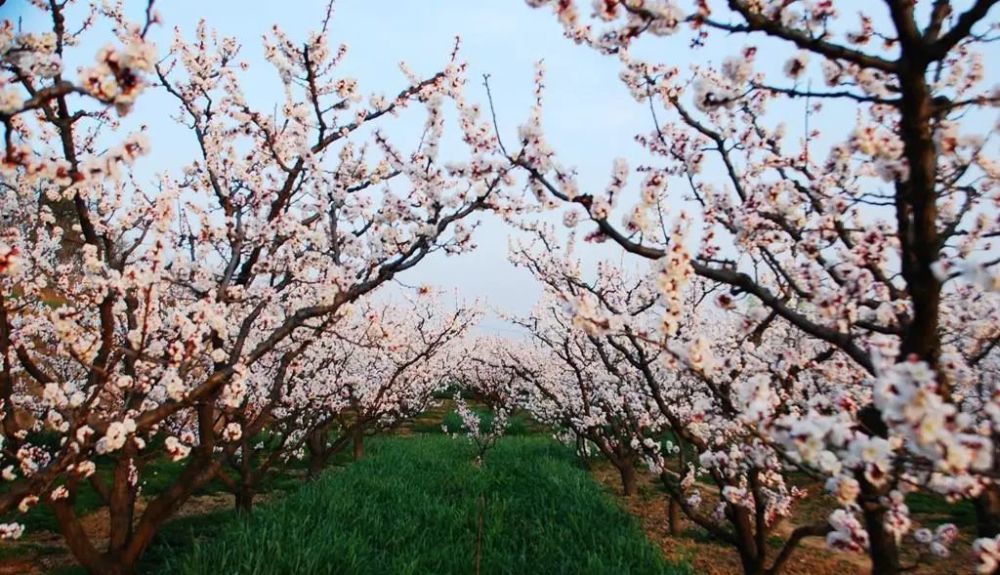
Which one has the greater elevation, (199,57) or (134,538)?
(199,57)

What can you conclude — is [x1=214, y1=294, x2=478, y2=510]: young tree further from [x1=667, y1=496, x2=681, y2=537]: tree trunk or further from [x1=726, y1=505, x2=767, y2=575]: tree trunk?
[x1=667, y1=496, x2=681, y2=537]: tree trunk

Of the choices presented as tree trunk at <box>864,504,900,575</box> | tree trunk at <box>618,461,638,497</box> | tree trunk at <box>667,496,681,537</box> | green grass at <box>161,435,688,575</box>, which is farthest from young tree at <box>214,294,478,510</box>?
tree trunk at <box>667,496,681,537</box>

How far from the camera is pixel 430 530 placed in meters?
7.18

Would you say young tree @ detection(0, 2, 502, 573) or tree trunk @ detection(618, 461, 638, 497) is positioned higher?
young tree @ detection(0, 2, 502, 573)

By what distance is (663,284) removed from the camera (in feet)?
8.02

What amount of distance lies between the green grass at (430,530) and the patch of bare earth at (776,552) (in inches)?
34.3

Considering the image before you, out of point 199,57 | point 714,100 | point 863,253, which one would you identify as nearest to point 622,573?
point 863,253

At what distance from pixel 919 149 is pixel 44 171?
308 centimetres

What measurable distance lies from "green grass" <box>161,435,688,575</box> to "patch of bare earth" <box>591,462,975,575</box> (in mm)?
872

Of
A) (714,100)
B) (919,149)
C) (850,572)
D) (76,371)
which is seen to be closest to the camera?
(919,149)

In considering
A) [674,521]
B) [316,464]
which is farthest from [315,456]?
[674,521]

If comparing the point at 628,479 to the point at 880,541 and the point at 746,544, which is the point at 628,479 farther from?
the point at 880,541

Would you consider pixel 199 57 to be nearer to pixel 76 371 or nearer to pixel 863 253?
pixel 863 253

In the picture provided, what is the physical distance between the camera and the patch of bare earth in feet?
23.6
